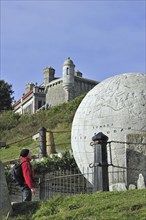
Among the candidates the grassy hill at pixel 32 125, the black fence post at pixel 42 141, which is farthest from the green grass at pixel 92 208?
the grassy hill at pixel 32 125

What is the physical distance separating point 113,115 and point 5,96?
1971 inches

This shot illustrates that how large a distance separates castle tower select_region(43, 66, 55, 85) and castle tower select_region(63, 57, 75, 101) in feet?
19.9

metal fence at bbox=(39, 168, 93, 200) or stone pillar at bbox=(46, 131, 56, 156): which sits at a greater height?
stone pillar at bbox=(46, 131, 56, 156)

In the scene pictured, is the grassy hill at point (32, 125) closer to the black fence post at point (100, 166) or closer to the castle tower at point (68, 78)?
the castle tower at point (68, 78)

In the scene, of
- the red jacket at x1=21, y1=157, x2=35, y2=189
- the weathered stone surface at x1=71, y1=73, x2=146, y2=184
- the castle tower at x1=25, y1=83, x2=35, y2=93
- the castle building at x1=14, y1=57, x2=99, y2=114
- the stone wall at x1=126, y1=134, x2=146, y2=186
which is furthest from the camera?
the castle tower at x1=25, y1=83, x2=35, y2=93

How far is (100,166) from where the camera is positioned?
11.8 meters

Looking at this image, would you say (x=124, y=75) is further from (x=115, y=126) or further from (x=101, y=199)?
(x=101, y=199)

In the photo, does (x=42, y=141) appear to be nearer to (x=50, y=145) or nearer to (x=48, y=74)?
(x=50, y=145)

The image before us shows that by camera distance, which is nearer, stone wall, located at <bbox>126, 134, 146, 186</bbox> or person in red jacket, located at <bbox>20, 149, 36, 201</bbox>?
person in red jacket, located at <bbox>20, 149, 36, 201</bbox>

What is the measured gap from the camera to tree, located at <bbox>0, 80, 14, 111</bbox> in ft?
209

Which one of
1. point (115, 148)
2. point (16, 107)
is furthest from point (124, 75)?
point (16, 107)

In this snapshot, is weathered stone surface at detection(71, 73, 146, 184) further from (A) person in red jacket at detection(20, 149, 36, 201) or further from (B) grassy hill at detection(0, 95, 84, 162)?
(B) grassy hill at detection(0, 95, 84, 162)

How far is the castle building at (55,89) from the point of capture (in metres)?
63.1

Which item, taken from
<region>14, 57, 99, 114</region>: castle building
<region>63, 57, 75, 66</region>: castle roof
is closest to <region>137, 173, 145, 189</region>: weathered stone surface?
<region>14, 57, 99, 114</region>: castle building
